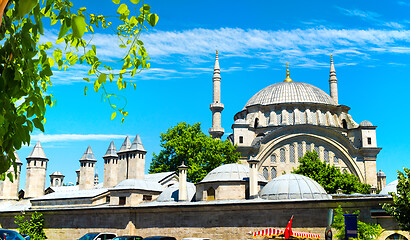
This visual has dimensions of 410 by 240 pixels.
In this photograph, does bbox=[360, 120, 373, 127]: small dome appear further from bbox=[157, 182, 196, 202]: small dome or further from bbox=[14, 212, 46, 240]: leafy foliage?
bbox=[14, 212, 46, 240]: leafy foliage

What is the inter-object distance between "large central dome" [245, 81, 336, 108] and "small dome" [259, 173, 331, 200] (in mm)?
31574

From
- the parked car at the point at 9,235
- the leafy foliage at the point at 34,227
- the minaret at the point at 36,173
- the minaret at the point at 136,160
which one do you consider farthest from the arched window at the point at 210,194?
the minaret at the point at 36,173

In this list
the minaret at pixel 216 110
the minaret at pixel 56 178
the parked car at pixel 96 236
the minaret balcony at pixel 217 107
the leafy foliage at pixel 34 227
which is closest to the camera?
the parked car at pixel 96 236

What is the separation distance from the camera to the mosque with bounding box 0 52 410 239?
840 inches

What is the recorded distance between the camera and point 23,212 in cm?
3012

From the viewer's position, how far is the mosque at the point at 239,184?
21.3 m

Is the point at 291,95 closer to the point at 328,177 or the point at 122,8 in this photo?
the point at 328,177

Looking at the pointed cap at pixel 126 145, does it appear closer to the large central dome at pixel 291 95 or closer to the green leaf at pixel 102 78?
the large central dome at pixel 291 95

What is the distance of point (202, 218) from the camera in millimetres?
22391

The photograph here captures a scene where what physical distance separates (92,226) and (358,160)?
107 ft

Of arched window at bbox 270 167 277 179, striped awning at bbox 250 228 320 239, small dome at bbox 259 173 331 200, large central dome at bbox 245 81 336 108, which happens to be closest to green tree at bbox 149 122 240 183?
arched window at bbox 270 167 277 179

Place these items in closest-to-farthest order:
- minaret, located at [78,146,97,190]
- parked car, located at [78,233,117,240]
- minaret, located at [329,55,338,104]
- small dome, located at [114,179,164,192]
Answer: parked car, located at [78,233,117,240], small dome, located at [114,179,164,192], minaret, located at [78,146,97,190], minaret, located at [329,55,338,104]

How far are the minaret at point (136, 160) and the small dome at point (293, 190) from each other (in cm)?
1240

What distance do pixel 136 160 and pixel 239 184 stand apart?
37.6 ft
